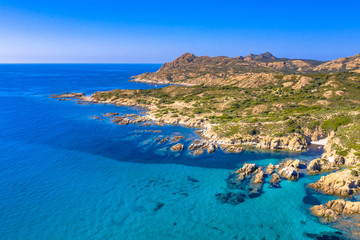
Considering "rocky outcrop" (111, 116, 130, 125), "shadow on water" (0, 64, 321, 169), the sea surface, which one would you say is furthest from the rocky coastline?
"rocky outcrop" (111, 116, 130, 125)

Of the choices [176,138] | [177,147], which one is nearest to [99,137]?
[176,138]

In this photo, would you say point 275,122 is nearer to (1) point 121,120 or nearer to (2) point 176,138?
(2) point 176,138

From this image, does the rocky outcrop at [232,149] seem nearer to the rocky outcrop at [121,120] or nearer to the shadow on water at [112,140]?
the shadow on water at [112,140]

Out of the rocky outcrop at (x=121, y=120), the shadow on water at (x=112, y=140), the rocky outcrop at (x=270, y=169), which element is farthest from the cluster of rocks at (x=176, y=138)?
the rocky outcrop at (x=270, y=169)

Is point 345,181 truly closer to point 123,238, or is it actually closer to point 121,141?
point 123,238

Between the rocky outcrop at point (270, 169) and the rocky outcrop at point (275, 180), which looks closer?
the rocky outcrop at point (275, 180)

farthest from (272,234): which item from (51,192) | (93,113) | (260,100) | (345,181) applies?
(93,113)

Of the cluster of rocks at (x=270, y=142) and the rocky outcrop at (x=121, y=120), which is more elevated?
the cluster of rocks at (x=270, y=142)

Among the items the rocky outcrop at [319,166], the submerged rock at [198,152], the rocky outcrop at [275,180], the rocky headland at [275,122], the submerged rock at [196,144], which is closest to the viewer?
the rocky headland at [275,122]
